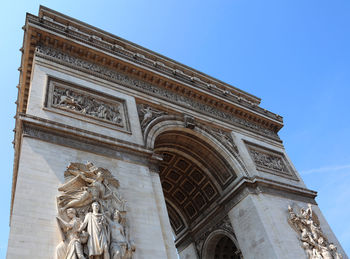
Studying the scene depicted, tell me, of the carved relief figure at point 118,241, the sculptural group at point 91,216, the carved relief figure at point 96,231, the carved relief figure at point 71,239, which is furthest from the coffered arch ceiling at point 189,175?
the carved relief figure at point 71,239

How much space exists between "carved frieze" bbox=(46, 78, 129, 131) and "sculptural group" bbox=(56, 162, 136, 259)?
2212 millimetres

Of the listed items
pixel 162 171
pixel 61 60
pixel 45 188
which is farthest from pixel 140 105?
pixel 45 188

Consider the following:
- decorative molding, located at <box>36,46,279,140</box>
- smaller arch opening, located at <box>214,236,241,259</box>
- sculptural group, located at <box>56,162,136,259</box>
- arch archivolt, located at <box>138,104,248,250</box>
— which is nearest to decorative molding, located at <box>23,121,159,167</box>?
sculptural group, located at <box>56,162,136,259</box>

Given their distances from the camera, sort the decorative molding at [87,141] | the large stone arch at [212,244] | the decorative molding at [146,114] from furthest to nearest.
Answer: the large stone arch at [212,244] → the decorative molding at [146,114] → the decorative molding at [87,141]

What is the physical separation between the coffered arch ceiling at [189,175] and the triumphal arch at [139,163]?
0.05m

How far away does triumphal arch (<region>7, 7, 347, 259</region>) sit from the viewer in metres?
7.73

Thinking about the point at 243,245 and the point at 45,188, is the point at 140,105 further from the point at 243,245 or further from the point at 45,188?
the point at 243,245

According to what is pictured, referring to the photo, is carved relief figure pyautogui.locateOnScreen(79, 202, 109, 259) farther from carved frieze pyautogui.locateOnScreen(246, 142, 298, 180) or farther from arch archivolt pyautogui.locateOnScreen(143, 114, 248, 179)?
carved frieze pyautogui.locateOnScreen(246, 142, 298, 180)

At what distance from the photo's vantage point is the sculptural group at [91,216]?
706 centimetres

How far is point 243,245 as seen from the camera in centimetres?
1287

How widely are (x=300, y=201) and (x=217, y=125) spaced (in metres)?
4.88

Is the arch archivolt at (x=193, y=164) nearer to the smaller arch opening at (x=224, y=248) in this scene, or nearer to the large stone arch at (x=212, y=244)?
the large stone arch at (x=212, y=244)

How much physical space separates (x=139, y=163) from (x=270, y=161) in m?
7.99

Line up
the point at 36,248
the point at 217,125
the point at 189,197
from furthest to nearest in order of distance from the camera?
the point at 189,197
the point at 217,125
the point at 36,248
